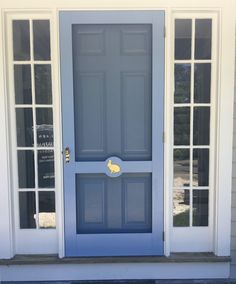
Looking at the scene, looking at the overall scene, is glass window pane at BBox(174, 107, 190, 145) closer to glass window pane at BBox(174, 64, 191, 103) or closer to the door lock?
glass window pane at BBox(174, 64, 191, 103)

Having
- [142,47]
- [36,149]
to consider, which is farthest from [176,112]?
[36,149]

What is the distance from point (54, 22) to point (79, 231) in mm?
1699

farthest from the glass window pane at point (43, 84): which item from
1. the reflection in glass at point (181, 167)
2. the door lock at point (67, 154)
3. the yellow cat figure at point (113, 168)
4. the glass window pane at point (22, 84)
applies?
the reflection in glass at point (181, 167)

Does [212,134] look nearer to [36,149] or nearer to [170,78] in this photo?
[170,78]

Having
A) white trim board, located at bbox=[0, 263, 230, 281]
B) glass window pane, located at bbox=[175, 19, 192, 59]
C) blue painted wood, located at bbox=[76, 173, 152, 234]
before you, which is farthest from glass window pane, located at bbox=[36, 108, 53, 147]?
glass window pane, located at bbox=[175, 19, 192, 59]

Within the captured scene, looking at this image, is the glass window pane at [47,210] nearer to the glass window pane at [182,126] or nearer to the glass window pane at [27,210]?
the glass window pane at [27,210]

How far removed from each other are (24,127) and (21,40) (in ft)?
2.30

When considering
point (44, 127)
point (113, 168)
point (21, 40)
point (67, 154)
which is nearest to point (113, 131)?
point (113, 168)

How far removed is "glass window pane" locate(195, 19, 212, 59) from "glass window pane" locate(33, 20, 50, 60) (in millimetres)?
1192

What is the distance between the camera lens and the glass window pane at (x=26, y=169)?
9.82ft

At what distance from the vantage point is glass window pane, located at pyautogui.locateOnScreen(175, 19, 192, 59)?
287 centimetres

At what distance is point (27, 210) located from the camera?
3.05 m

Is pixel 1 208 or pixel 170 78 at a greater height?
pixel 170 78

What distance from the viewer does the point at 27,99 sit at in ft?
9.65
